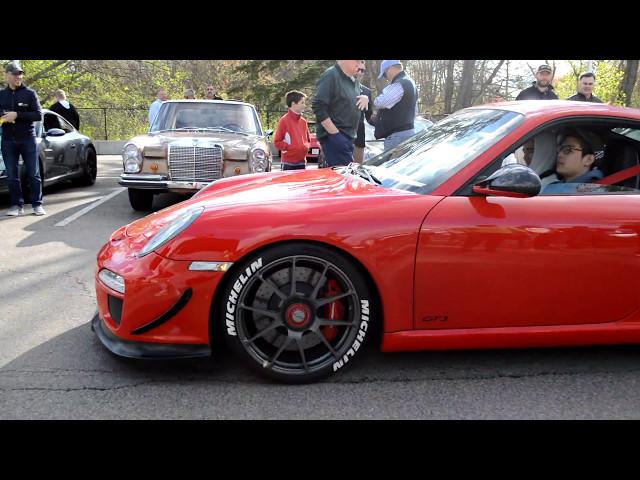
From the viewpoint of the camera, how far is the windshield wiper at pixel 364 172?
3.25 meters

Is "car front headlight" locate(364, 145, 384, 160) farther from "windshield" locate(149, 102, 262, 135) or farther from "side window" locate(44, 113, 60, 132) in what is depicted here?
"side window" locate(44, 113, 60, 132)

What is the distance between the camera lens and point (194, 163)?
7.16 m

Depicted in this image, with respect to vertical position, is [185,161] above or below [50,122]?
below

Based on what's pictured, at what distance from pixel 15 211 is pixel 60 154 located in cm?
209

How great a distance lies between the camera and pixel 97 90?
2766 centimetres

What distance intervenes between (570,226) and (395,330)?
1.01 metres

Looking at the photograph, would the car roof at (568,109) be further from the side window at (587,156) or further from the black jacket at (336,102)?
the black jacket at (336,102)

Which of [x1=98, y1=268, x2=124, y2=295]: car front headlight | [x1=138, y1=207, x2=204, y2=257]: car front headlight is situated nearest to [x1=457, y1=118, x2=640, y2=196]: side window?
[x1=138, y1=207, x2=204, y2=257]: car front headlight

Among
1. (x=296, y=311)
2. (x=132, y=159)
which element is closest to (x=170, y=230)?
(x=296, y=311)

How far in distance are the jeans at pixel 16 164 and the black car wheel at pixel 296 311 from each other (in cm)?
556

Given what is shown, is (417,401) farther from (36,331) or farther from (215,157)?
(215,157)

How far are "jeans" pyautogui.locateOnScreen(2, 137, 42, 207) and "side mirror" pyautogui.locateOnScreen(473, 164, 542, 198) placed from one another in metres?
6.22

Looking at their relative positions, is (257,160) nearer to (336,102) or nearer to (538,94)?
(336,102)
